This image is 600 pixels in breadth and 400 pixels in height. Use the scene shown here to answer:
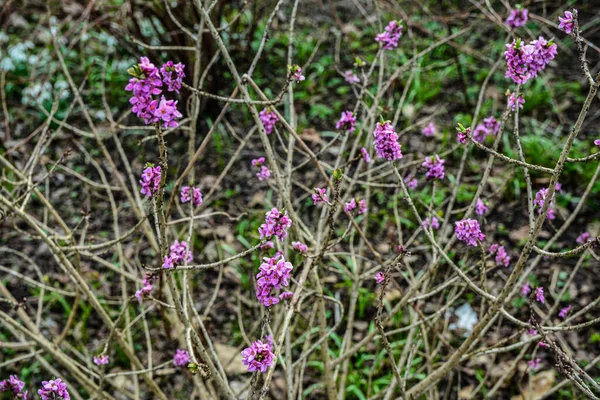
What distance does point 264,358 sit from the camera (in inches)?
52.4

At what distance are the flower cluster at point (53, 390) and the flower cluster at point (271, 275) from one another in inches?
25.3

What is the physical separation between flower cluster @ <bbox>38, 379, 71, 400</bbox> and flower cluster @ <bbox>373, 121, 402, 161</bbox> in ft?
3.68

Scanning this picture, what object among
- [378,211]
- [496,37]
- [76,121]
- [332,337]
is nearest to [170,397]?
[332,337]

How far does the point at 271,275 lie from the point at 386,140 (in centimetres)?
52

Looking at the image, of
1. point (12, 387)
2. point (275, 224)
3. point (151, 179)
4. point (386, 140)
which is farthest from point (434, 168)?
point (12, 387)

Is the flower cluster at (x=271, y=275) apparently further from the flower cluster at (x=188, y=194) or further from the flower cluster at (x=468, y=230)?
the flower cluster at (x=468, y=230)

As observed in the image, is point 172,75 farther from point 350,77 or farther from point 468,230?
point 350,77

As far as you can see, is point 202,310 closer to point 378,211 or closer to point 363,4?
point 378,211

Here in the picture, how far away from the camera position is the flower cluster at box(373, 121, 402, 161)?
1.52m

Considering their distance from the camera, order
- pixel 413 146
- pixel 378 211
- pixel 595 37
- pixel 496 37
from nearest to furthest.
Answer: pixel 378 211, pixel 413 146, pixel 595 37, pixel 496 37

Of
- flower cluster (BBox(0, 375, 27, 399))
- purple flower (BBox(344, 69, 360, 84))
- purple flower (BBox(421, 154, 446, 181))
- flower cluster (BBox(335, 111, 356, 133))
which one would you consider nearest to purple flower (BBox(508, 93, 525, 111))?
purple flower (BBox(421, 154, 446, 181))

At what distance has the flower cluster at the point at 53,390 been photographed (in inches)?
58.0

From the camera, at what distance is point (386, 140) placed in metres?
1.54

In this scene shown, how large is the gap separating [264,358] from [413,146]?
300 centimetres
